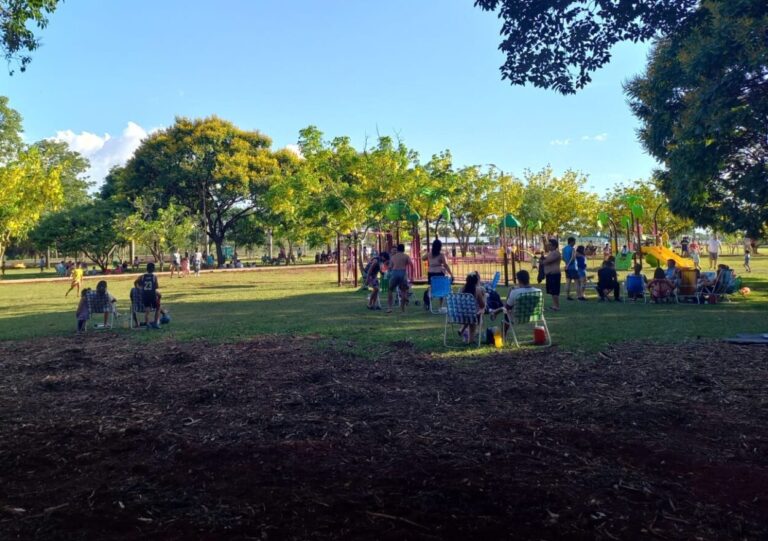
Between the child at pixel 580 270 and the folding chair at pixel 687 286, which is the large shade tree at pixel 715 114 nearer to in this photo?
the folding chair at pixel 687 286

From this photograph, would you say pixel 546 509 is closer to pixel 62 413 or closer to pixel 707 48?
pixel 62 413

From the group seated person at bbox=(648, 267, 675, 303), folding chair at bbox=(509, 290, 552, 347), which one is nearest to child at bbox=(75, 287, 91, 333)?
folding chair at bbox=(509, 290, 552, 347)

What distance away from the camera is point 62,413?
574cm

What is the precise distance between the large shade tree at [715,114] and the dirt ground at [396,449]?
3.85 metres

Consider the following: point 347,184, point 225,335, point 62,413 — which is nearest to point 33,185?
point 347,184

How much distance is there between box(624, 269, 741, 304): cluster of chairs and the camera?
13562 mm

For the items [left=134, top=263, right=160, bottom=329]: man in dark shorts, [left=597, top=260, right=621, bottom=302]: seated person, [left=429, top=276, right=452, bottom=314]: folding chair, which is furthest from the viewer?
[left=597, top=260, right=621, bottom=302]: seated person

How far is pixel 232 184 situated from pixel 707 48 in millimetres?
38612

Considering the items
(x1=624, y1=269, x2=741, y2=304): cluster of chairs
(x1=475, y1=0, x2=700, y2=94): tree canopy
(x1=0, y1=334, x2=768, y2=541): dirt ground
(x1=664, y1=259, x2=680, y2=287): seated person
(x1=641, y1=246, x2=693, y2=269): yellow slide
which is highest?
(x1=475, y1=0, x2=700, y2=94): tree canopy

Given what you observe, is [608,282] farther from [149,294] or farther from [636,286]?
[149,294]

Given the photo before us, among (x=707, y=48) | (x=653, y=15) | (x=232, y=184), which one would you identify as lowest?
(x=653, y=15)

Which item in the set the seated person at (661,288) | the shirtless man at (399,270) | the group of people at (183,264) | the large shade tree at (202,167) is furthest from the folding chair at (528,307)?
the large shade tree at (202,167)

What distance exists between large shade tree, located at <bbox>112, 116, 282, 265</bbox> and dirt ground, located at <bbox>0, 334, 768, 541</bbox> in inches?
1456

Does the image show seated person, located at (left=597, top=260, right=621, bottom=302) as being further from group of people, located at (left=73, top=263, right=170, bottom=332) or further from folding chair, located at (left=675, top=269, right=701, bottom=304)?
group of people, located at (left=73, top=263, right=170, bottom=332)
